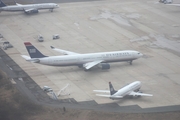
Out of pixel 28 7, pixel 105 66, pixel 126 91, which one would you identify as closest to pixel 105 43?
pixel 105 66

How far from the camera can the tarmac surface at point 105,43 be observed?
326ft

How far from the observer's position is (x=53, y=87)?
333 ft

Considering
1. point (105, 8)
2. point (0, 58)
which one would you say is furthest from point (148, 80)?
point (105, 8)

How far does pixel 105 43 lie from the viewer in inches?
5128

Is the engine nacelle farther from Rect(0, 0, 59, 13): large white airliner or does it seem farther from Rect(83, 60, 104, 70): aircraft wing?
Rect(0, 0, 59, 13): large white airliner

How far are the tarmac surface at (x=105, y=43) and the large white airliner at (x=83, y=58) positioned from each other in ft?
6.73

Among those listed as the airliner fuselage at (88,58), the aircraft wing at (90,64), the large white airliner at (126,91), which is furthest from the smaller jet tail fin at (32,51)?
the large white airliner at (126,91)

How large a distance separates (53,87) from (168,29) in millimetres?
55094

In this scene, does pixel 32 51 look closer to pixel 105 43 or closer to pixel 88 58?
pixel 88 58

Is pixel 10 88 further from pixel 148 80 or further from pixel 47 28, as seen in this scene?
pixel 47 28

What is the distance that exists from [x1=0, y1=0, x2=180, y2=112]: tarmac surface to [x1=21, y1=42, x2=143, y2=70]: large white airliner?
2.05 meters

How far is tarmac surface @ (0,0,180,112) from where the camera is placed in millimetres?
99375

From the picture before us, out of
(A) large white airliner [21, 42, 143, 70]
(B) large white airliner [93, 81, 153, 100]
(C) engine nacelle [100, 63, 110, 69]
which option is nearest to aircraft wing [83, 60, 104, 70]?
(A) large white airliner [21, 42, 143, 70]

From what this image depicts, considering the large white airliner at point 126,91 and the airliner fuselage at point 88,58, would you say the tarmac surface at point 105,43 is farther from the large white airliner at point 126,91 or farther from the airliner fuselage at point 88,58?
the airliner fuselage at point 88,58
